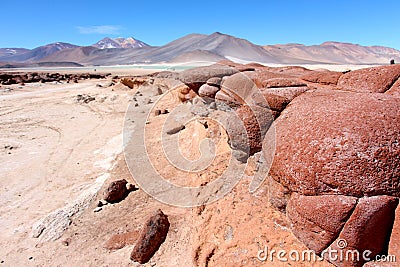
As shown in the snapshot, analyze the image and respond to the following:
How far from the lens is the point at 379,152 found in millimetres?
1938

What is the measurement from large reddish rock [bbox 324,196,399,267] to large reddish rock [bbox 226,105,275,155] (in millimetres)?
1371

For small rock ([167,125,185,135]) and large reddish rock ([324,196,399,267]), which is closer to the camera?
large reddish rock ([324,196,399,267])

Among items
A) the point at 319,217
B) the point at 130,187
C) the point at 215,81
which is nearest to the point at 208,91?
the point at 215,81

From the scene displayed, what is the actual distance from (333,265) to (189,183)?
2.50 metres

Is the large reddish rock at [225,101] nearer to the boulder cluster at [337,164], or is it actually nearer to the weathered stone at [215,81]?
the weathered stone at [215,81]

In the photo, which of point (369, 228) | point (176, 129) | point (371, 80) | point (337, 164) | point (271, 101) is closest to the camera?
point (369, 228)

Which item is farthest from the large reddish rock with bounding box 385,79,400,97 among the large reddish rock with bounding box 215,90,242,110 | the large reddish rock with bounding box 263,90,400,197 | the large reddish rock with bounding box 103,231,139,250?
the large reddish rock with bounding box 103,231,139,250

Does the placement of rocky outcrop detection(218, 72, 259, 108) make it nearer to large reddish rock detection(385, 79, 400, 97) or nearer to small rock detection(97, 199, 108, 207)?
large reddish rock detection(385, 79, 400, 97)

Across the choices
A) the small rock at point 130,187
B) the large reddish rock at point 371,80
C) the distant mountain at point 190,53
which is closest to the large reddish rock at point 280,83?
the large reddish rock at point 371,80

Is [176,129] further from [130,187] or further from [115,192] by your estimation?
[115,192]

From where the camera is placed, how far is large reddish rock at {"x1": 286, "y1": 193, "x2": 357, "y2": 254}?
2.00 metres

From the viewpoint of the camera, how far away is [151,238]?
3.19m

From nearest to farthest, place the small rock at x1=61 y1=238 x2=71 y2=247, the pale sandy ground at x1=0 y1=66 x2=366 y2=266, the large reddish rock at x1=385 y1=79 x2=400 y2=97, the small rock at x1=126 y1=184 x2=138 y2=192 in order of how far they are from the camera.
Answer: the large reddish rock at x1=385 y1=79 x2=400 y2=97
the pale sandy ground at x1=0 y1=66 x2=366 y2=266
the small rock at x1=61 y1=238 x2=71 y2=247
the small rock at x1=126 y1=184 x2=138 y2=192

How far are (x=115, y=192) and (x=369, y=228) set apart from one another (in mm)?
3737
